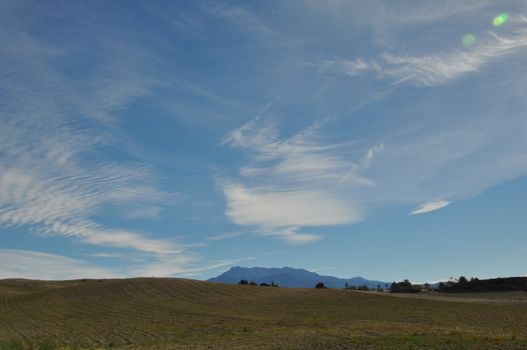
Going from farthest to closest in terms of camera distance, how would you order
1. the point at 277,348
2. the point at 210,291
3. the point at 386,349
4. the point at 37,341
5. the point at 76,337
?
1. the point at 210,291
2. the point at 76,337
3. the point at 37,341
4. the point at 277,348
5. the point at 386,349

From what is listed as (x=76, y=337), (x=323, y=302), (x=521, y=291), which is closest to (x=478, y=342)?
(x=76, y=337)

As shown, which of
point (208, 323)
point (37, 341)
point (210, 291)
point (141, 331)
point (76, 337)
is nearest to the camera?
point (37, 341)

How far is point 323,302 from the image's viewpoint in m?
80.2

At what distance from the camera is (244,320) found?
56.3 metres

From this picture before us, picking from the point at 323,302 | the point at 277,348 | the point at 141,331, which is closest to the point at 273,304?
the point at 323,302

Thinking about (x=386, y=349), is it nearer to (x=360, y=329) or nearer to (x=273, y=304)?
(x=360, y=329)

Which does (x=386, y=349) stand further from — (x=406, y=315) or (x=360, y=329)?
(x=406, y=315)

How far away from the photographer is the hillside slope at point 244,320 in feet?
115

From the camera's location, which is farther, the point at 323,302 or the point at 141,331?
the point at 323,302

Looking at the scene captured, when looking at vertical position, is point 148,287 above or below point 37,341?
above

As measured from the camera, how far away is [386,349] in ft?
90.4

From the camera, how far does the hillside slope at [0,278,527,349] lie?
115ft

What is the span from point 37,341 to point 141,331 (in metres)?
9.24

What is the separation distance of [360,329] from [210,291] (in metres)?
59.9
